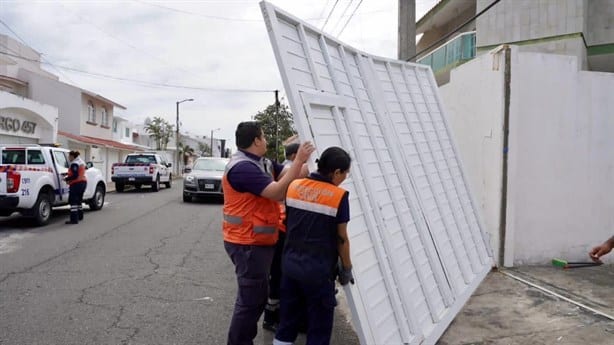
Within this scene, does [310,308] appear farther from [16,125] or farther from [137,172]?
[16,125]

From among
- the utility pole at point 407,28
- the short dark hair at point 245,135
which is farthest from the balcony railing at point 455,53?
the short dark hair at point 245,135

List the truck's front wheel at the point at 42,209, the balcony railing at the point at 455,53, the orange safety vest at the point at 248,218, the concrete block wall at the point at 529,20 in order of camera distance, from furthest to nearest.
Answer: the balcony railing at the point at 455,53, the concrete block wall at the point at 529,20, the truck's front wheel at the point at 42,209, the orange safety vest at the point at 248,218

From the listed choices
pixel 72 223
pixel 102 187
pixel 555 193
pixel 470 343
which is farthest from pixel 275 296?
pixel 102 187

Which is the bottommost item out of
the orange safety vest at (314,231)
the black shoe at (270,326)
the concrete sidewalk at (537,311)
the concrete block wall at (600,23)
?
the black shoe at (270,326)

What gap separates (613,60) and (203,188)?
1447 centimetres

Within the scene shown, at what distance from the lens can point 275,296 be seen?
4.38 m

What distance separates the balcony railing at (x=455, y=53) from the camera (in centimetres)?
1628

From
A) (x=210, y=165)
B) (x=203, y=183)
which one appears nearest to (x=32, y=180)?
(x=203, y=183)

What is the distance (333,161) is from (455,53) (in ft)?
50.7

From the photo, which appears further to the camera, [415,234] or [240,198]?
[415,234]

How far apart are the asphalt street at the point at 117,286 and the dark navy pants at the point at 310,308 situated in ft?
3.36

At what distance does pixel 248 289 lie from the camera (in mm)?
3275

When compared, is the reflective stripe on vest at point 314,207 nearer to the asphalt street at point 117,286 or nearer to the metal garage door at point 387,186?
the metal garage door at point 387,186

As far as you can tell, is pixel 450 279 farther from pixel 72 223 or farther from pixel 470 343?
pixel 72 223
